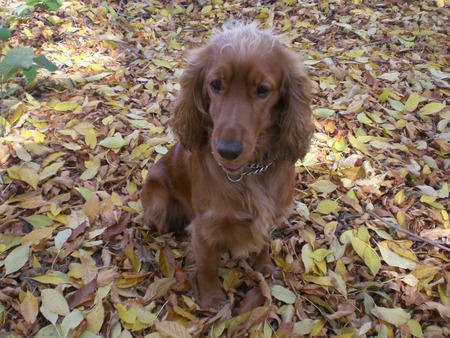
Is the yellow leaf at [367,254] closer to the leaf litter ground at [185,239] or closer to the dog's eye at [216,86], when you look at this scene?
the leaf litter ground at [185,239]

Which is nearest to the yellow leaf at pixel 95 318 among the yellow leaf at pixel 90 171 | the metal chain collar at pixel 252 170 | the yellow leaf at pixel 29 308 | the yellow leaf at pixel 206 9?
the yellow leaf at pixel 29 308

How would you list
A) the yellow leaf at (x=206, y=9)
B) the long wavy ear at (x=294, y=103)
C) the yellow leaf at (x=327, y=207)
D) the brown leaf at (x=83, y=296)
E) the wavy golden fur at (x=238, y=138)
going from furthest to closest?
the yellow leaf at (x=206, y=9)
the yellow leaf at (x=327, y=207)
the brown leaf at (x=83, y=296)
the long wavy ear at (x=294, y=103)
the wavy golden fur at (x=238, y=138)

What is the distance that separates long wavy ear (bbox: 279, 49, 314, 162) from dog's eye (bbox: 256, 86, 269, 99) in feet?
0.46

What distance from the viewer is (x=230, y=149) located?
6.22ft

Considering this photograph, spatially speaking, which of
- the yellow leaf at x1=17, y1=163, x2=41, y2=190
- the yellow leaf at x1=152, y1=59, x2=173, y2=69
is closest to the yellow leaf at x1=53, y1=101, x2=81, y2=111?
the yellow leaf at x1=17, y1=163, x2=41, y2=190

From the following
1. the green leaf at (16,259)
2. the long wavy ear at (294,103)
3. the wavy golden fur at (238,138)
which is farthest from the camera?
the green leaf at (16,259)

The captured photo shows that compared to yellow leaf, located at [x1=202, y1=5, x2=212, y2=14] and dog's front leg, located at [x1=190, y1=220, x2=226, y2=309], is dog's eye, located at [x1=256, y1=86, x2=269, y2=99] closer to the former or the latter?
dog's front leg, located at [x1=190, y1=220, x2=226, y2=309]

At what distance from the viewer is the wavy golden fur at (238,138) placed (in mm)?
2002

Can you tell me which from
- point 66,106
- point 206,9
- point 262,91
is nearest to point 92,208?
point 66,106

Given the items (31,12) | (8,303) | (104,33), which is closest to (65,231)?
(8,303)

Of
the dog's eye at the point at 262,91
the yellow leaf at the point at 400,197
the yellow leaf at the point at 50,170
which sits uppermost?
the dog's eye at the point at 262,91

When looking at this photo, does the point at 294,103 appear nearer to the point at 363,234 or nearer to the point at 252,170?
the point at 252,170

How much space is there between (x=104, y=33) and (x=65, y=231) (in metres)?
2.84

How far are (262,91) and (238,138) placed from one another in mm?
302
